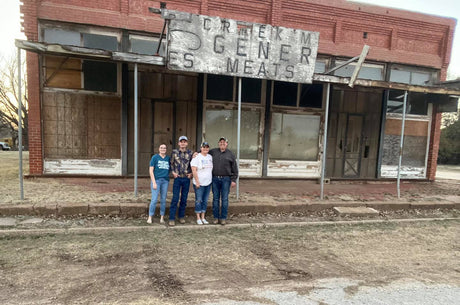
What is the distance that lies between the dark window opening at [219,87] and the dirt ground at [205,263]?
5266mm

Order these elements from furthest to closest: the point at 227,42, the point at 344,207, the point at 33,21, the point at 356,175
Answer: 1. the point at 356,175
2. the point at 33,21
3. the point at 344,207
4. the point at 227,42

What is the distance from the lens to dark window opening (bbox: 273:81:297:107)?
33.1ft

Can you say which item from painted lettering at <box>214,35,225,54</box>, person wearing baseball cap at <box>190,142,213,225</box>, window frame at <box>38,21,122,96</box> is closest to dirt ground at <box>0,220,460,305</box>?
person wearing baseball cap at <box>190,142,213,225</box>

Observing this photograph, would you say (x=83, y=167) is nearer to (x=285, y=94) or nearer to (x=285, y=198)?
(x=285, y=198)

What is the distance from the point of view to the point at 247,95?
32.4ft

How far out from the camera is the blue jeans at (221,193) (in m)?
5.82

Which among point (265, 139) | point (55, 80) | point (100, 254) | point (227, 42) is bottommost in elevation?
point (100, 254)

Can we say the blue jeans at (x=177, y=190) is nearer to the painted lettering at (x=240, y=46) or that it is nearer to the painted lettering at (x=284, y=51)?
the painted lettering at (x=240, y=46)

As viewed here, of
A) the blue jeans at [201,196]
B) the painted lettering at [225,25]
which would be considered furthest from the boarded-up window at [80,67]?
the blue jeans at [201,196]

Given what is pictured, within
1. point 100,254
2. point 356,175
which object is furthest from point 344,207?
point 100,254

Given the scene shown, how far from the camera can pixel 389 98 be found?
11.1 m

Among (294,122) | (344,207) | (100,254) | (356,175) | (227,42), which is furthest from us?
(356,175)

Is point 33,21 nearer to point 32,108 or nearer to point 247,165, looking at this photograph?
point 32,108

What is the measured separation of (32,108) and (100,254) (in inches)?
244
